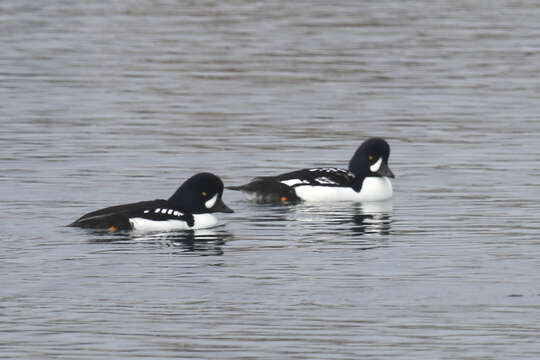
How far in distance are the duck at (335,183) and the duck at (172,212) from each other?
1561 mm

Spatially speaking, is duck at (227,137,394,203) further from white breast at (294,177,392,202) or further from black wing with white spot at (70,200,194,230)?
black wing with white spot at (70,200,194,230)

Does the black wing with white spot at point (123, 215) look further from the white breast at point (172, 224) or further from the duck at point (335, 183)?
the duck at point (335, 183)

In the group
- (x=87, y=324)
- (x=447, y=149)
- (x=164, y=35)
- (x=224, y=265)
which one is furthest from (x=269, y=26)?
(x=87, y=324)

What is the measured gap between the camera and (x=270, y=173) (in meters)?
21.3

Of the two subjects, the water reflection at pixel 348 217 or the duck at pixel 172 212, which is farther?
the water reflection at pixel 348 217

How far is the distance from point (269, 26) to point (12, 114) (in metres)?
15.5

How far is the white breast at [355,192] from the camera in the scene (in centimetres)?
1975

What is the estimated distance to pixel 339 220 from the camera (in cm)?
1853

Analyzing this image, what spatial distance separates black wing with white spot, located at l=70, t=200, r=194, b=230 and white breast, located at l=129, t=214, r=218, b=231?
4cm

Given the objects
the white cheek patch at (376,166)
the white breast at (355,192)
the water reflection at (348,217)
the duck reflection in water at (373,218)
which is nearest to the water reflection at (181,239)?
the water reflection at (348,217)

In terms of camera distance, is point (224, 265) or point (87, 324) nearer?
point (87, 324)

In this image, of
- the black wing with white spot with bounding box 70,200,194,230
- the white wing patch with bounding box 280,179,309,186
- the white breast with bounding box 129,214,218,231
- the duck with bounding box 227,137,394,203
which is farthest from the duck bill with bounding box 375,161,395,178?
the black wing with white spot with bounding box 70,200,194,230

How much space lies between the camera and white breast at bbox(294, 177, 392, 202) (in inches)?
778

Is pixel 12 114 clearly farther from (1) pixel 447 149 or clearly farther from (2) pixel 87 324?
(2) pixel 87 324
